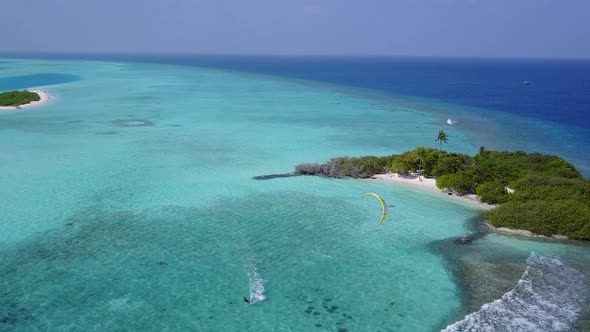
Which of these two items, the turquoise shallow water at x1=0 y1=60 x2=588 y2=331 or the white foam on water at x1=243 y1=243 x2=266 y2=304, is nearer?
the turquoise shallow water at x1=0 y1=60 x2=588 y2=331

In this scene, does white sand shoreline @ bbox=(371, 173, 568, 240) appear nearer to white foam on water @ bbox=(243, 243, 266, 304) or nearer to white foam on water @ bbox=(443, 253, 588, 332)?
white foam on water @ bbox=(443, 253, 588, 332)

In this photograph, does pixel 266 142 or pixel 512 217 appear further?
pixel 266 142

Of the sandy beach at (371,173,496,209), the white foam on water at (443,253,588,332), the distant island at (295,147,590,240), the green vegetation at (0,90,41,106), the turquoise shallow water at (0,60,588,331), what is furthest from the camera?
the green vegetation at (0,90,41,106)

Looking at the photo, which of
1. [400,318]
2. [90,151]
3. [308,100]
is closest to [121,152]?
[90,151]

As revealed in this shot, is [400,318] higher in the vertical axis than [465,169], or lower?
lower

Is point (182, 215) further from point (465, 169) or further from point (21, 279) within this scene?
point (465, 169)

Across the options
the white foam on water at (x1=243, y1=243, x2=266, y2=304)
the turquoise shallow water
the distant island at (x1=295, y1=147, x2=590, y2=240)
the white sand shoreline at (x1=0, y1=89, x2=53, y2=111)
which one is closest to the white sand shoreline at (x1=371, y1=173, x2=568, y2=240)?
the distant island at (x1=295, y1=147, x2=590, y2=240)
